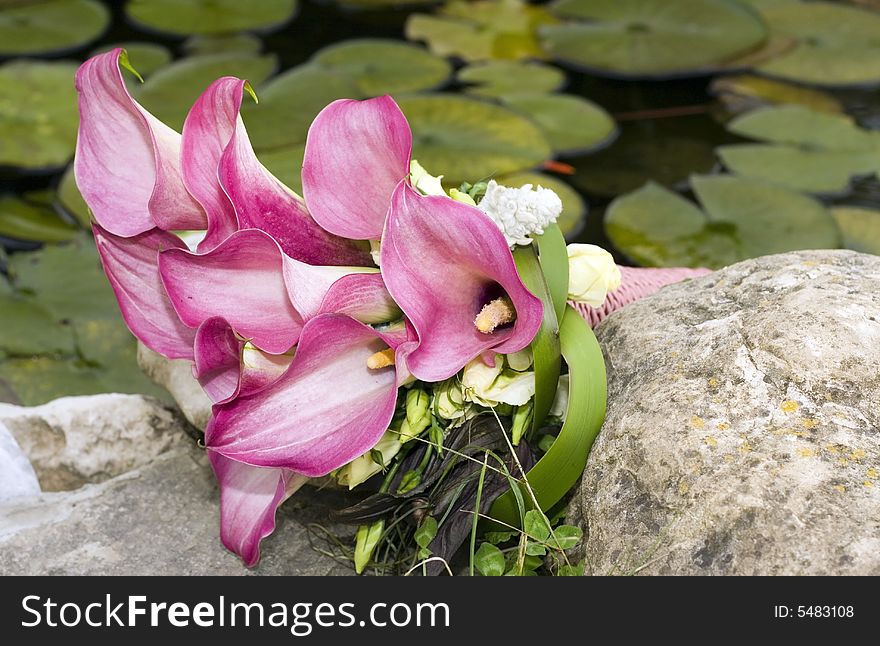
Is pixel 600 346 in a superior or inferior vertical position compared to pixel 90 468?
superior

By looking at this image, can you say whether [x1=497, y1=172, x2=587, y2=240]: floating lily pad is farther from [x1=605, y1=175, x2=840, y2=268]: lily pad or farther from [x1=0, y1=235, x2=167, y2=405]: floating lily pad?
[x1=0, y1=235, x2=167, y2=405]: floating lily pad

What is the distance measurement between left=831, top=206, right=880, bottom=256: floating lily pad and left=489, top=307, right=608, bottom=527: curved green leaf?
1132 mm

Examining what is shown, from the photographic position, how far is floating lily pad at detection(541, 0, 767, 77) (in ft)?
7.44

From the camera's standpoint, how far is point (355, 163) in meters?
0.81

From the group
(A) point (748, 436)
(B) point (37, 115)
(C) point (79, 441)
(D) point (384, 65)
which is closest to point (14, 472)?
(C) point (79, 441)

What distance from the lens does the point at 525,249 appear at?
0.81m

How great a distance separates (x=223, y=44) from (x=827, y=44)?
1522mm

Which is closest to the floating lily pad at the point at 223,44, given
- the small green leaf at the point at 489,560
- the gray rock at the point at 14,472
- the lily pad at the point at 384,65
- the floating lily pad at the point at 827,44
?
the lily pad at the point at 384,65

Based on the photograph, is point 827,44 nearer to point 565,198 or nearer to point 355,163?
point 565,198

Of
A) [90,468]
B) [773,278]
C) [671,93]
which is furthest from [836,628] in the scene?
[671,93]

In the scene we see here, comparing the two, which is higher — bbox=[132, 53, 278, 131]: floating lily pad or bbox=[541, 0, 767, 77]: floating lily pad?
bbox=[541, 0, 767, 77]: floating lily pad

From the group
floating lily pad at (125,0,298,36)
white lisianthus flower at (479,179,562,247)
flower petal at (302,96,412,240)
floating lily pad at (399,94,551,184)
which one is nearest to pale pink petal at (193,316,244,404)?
flower petal at (302,96,412,240)

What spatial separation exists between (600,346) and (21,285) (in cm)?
117

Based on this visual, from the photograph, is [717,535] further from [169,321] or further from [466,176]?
[466,176]
